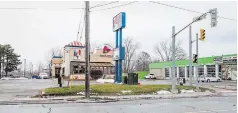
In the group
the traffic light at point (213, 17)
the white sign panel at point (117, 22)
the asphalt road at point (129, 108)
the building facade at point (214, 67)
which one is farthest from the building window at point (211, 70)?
the asphalt road at point (129, 108)

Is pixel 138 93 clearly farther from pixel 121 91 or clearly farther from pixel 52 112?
pixel 52 112

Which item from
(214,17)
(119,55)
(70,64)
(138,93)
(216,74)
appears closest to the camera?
(214,17)

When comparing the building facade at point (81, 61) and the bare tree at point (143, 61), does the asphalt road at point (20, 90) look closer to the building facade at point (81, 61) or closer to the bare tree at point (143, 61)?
the building facade at point (81, 61)

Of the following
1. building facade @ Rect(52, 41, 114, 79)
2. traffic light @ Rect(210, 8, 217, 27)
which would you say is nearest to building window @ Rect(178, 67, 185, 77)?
building facade @ Rect(52, 41, 114, 79)

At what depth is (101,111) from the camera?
1347 cm

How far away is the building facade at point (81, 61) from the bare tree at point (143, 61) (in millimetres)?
68522

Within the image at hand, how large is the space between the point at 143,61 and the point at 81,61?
7494 centimetres

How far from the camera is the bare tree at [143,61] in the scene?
421 ft

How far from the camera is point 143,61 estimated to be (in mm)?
130000

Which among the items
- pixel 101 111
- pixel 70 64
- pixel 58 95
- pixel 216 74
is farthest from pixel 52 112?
pixel 216 74

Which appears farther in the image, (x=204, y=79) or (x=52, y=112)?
(x=204, y=79)

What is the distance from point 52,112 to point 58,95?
9796 millimetres

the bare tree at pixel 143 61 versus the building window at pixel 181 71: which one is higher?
the bare tree at pixel 143 61

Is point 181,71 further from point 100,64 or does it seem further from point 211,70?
point 100,64
